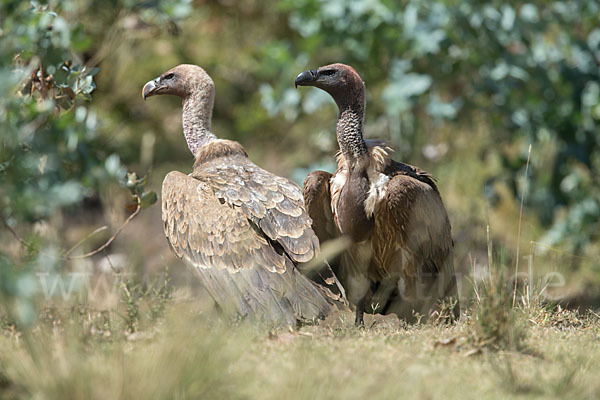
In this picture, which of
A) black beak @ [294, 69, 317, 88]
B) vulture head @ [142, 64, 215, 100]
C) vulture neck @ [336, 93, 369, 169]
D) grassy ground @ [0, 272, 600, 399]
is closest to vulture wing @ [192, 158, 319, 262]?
vulture neck @ [336, 93, 369, 169]

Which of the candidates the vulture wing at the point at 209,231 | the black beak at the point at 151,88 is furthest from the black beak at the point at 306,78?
the black beak at the point at 151,88

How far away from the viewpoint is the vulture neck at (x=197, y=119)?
6.14 m

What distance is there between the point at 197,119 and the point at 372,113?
16.2 feet

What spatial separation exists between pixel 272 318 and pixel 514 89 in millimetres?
5242

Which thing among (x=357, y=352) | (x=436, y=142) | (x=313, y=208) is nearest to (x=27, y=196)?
(x=357, y=352)

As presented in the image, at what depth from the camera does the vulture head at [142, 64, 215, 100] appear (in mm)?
6180

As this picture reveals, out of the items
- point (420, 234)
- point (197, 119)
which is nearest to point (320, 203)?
point (420, 234)

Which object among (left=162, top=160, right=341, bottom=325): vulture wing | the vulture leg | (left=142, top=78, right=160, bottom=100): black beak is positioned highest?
(left=142, top=78, right=160, bottom=100): black beak

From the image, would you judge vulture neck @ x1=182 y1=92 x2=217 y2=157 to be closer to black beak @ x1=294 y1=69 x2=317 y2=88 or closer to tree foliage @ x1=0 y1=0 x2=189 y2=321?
tree foliage @ x1=0 y1=0 x2=189 y2=321

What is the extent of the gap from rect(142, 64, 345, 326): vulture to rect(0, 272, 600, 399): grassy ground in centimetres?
25

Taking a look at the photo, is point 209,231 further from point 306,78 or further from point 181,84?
point 181,84

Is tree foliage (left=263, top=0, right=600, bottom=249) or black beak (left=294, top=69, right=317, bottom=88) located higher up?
black beak (left=294, top=69, right=317, bottom=88)

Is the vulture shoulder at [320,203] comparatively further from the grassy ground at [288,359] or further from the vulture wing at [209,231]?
the grassy ground at [288,359]

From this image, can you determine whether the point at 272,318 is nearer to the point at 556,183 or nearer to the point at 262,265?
the point at 262,265
